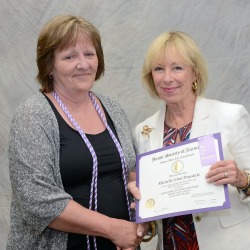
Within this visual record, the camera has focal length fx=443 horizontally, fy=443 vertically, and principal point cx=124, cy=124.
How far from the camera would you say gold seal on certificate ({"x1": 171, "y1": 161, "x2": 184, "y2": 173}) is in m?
1.46

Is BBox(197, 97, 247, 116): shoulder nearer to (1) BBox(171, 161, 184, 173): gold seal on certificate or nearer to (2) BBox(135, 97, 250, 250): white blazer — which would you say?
(2) BBox(135, 97, 250, 250): white blazer

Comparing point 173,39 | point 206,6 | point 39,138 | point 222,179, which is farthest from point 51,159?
point 206,6

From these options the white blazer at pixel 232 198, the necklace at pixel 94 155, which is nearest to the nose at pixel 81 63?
the necklace at pixel 94 155

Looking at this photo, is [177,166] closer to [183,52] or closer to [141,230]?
[141,230]

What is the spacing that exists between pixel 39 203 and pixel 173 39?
0.83 metres

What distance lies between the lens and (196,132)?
5.32ft

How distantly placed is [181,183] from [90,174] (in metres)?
0.30

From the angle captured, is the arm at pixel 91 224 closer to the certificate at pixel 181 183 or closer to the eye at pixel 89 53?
the certificate at pixel 181 183

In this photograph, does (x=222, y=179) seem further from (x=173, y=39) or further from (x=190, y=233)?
(x=173, y=39)

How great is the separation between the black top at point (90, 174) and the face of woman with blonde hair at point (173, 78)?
0.33m

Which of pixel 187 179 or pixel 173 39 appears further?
pixel 173 39

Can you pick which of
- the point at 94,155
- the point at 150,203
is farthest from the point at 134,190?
the point at 94,155

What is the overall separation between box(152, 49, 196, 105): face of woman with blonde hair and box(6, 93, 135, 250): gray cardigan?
495mm

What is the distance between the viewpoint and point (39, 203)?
132 centimetres
